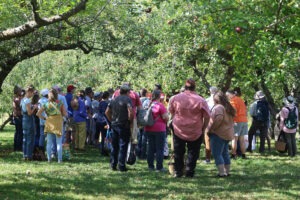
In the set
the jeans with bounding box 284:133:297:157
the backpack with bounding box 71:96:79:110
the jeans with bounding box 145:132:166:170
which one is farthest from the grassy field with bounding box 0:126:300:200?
the jeans with bounding box 284:133:297:157

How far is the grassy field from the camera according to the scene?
27.3ft

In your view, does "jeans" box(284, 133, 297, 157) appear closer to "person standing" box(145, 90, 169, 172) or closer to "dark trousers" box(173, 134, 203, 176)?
"person standing" box(145, 90, 169, 172)

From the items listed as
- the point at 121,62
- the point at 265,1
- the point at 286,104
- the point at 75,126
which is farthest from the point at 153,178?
the point at 121,62

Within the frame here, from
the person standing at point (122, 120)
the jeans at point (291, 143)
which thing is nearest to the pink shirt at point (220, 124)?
the person standing at point (122, 120)

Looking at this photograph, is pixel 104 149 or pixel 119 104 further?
pixel 104 149

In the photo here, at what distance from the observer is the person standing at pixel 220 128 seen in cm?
1016

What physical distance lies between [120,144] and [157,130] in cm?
81

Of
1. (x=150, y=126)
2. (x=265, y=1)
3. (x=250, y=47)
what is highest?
(x=265, y=1)

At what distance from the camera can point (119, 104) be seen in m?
10.6

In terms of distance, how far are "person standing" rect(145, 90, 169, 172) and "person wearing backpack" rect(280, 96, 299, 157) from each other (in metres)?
5.32

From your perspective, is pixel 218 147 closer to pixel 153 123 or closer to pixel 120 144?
pixel 153 123

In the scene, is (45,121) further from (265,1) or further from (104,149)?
(265,1)

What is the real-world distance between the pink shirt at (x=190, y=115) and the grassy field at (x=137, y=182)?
2.87 ft

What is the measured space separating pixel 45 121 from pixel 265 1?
5898 mm
